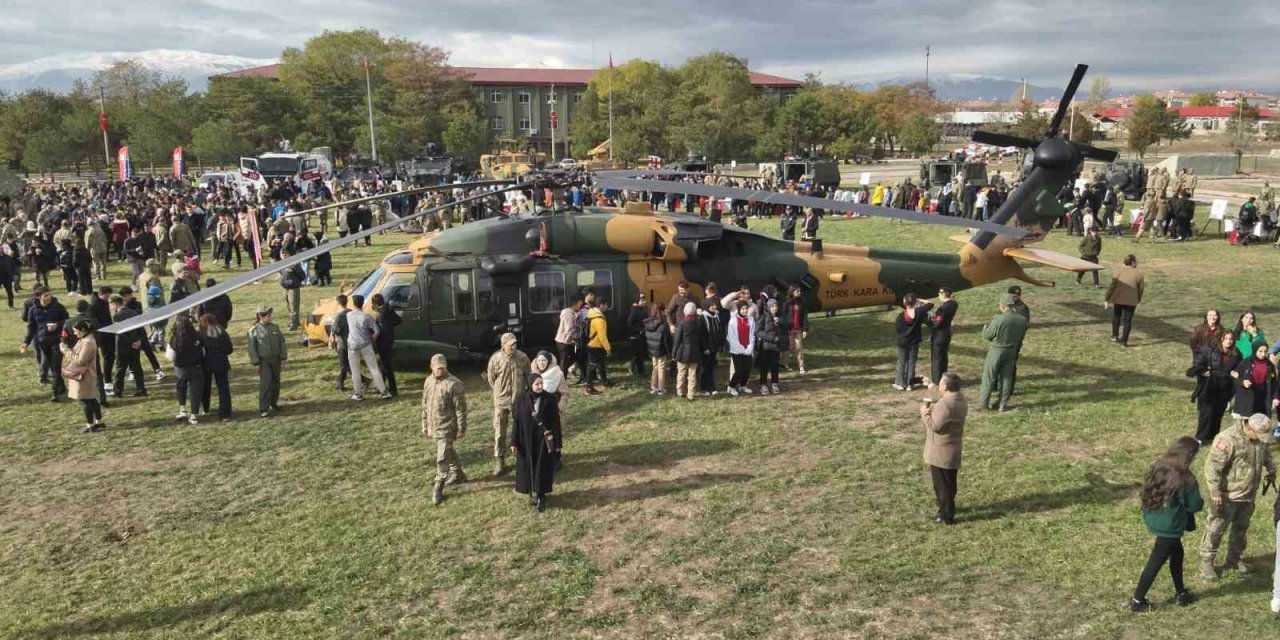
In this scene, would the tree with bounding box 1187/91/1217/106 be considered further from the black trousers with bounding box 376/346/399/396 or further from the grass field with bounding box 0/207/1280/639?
the black trousers with bounding box 376/346/399/396

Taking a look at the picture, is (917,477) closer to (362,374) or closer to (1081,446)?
(1081,446)

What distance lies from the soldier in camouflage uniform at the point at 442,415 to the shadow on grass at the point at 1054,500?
5.22m

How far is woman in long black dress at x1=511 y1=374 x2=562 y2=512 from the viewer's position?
26.3 feet

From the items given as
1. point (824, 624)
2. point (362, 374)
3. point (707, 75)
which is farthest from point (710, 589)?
point (707, 75)

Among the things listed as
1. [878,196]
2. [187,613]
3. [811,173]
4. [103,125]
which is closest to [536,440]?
[187,613]

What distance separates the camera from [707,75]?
77312 mm

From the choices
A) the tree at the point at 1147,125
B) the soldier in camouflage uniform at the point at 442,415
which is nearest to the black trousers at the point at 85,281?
the soldier in camouflage uniform at the point at 442,415

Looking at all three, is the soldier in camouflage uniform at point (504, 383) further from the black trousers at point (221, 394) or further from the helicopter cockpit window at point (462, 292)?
the black trousers at point (221, 394)

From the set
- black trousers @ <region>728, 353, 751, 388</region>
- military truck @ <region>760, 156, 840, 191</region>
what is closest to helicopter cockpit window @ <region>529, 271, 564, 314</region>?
black trousers @ <region>728, 353, 751, 388</region>

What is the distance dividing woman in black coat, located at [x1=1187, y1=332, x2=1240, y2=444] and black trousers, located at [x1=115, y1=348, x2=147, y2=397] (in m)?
14.2

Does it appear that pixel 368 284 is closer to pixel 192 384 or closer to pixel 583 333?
pixel 192 384

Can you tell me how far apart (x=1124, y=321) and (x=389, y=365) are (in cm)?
1226

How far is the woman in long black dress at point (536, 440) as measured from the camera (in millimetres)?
8023

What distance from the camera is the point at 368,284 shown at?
1255cm
